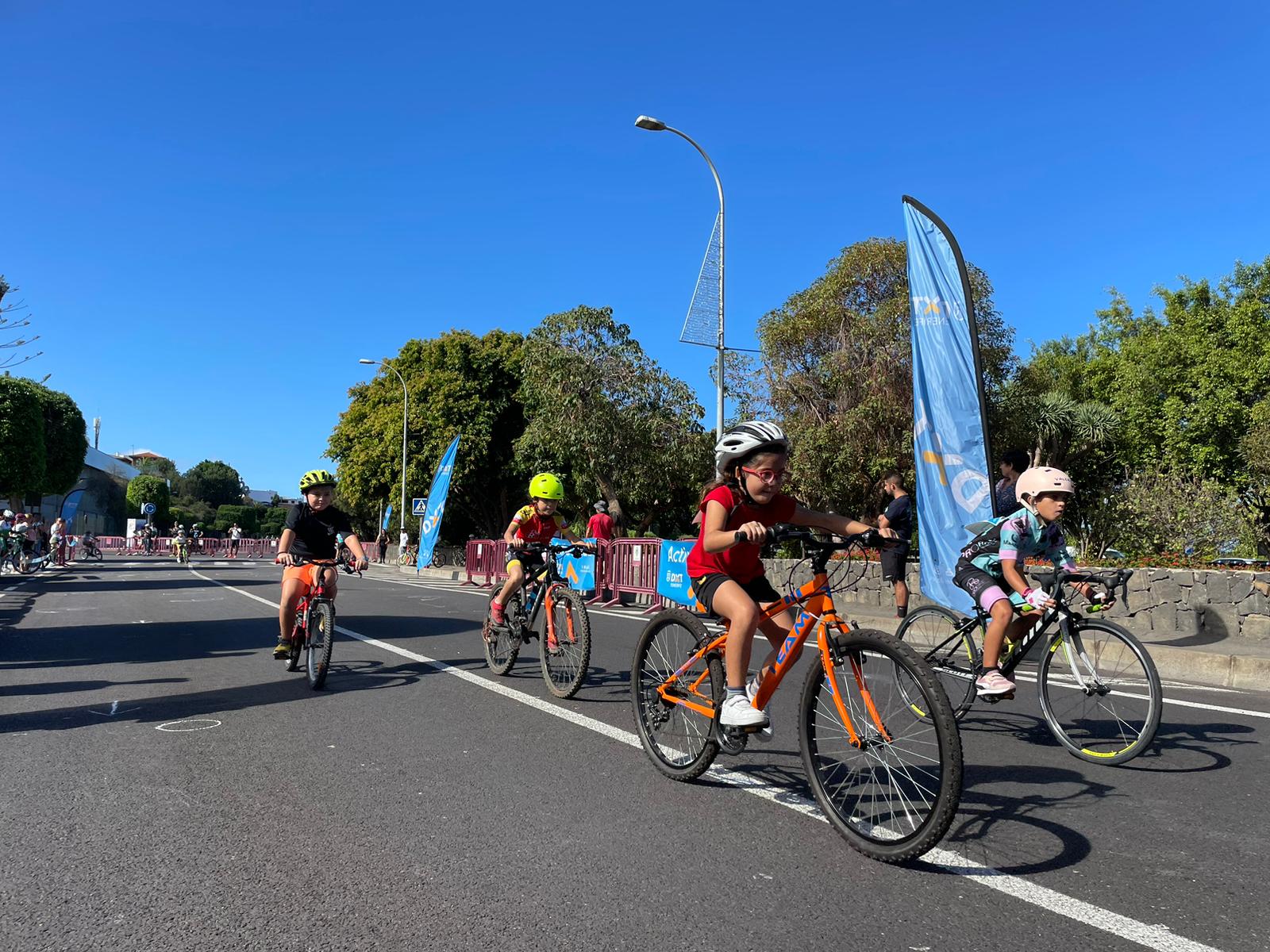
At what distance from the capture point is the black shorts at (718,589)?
4.25 m

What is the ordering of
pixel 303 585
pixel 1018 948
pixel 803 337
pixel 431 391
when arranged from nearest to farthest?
pixel 1018 948, pixel 303 585, pixel 803 337, pixel 431 391

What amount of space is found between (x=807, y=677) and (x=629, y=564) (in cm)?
1339

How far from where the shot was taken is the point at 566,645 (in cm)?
687

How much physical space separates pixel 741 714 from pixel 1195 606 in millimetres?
9408

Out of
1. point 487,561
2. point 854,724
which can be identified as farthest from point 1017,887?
point 487,561

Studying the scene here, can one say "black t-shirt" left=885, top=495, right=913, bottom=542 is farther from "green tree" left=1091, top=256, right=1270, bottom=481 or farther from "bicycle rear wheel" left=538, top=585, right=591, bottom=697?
"green tree" left=1091, top=256, right=1270, bottom=481

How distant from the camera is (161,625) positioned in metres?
12.3

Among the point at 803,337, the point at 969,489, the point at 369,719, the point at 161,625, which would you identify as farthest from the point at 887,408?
the point at 369,719

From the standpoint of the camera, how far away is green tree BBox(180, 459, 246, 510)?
441 ft

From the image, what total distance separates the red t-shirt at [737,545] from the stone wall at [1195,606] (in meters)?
5.81

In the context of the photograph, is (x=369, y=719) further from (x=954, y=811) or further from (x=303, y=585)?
(x=954, y=811)

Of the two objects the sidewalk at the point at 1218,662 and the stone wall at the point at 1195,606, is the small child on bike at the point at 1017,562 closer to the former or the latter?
the sidewalk at the point at 1218,662

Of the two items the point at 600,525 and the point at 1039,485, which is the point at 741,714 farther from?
the point at 600,525

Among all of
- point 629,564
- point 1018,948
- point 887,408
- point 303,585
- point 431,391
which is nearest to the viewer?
point 1018,948
